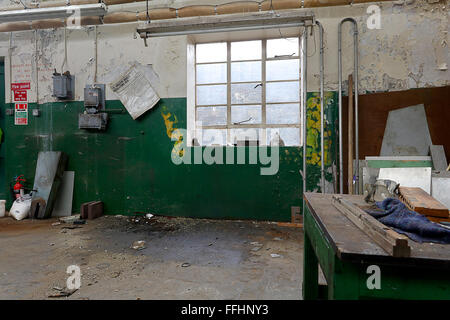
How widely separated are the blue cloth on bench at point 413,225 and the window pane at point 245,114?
270cm

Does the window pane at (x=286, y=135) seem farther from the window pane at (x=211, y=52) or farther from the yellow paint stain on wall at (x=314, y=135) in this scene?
the window pane at (x=211, y=52)

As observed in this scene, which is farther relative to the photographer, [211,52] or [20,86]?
[20,86]

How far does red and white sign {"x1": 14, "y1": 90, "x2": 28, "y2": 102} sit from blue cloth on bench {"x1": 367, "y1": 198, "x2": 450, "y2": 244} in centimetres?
472

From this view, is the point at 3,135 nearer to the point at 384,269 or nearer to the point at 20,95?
the point at 20,95

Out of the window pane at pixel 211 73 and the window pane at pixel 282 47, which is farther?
the window pane at pixel 211 73

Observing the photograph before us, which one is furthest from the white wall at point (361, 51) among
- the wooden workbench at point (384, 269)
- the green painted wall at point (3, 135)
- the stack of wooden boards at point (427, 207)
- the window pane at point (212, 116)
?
the wooden workbench at point (384, 269)

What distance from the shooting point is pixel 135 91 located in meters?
3.66

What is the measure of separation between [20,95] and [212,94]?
9.36ft

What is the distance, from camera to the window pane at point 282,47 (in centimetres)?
351

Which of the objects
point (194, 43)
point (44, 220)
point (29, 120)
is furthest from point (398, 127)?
point (29, 120)

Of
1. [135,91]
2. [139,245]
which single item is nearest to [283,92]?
[135,91]

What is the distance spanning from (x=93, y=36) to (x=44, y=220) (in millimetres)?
2607

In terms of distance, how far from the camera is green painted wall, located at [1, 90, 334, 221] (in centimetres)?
341

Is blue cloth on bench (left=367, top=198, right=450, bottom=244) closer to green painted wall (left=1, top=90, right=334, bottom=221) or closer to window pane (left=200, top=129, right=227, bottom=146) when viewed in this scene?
green painted wall (left=1, top=90, right=334, bottom=221)
